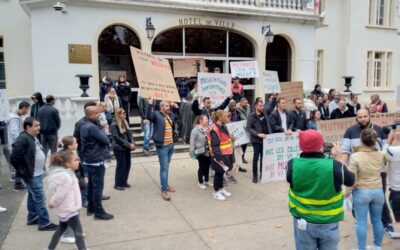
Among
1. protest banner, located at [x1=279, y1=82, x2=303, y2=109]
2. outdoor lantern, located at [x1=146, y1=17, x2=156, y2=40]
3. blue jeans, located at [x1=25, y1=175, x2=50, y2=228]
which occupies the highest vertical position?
outdoor lantern, located at [x1=146, y1=17, x2=156, y2=40]

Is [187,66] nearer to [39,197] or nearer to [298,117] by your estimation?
[298,117]

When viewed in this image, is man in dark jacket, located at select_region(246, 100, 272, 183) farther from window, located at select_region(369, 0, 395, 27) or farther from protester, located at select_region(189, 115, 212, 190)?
window, located at select_region(369, 0, 395, 27)

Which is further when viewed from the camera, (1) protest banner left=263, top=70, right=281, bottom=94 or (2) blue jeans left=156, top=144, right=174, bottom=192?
(1) protest banner left=263, top=70, right=281, bottom=94

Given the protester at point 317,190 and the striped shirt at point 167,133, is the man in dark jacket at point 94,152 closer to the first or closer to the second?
the striped shirt at point 167,133

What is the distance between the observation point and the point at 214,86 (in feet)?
30.1

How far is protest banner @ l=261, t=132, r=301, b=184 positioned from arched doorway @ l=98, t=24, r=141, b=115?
268 inches

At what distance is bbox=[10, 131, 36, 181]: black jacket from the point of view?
4910 mm

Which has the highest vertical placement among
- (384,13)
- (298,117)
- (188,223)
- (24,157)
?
(384,13)

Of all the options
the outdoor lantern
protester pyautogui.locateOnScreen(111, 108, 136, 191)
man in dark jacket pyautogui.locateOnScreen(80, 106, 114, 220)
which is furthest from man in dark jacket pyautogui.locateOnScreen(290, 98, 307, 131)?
the outdoor lantern

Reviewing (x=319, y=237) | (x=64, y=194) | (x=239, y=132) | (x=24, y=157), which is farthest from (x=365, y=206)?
(x=24, y=157)

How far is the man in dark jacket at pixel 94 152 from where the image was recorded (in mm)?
5309

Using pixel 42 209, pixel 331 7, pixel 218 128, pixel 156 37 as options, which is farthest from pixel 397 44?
pixel 42 209

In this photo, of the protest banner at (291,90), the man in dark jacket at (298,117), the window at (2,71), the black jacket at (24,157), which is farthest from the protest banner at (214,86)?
the window at (2,71)

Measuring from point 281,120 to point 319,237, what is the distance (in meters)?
4.72
